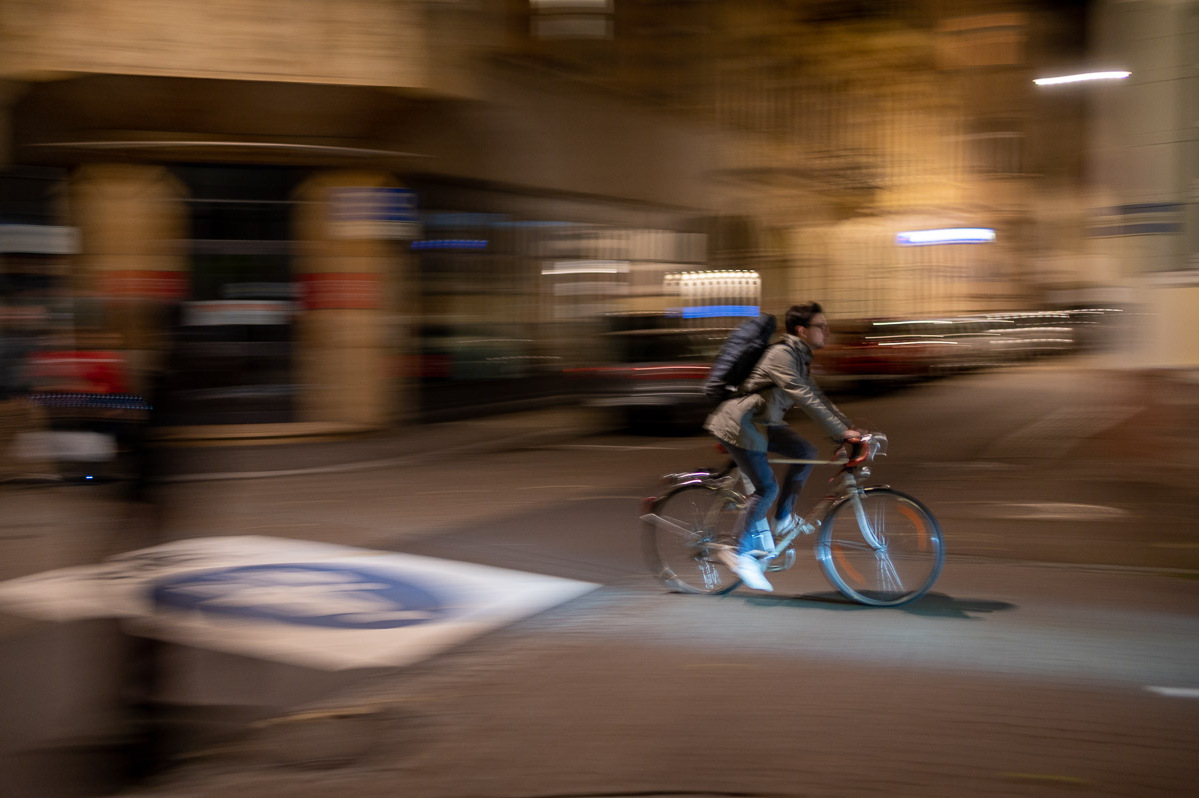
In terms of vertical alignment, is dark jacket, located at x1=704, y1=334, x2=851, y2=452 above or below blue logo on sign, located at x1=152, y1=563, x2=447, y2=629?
above

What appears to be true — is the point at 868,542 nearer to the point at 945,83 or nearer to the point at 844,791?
the point at 844,791

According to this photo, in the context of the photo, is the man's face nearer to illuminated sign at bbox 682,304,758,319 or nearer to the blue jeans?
the blue jeans

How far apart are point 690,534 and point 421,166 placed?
462 inches

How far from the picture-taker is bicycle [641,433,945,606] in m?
6.79

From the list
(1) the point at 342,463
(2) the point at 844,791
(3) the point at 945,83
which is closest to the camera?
(2) the point at 844,791

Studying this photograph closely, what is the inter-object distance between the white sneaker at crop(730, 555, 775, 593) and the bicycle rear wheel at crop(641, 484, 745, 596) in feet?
0.65

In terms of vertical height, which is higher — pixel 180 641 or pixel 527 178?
pixel 527 178

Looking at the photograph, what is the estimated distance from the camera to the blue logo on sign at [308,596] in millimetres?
6984

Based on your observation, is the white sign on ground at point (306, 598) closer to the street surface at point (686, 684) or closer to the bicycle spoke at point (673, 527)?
the street surface at point (686, 684)

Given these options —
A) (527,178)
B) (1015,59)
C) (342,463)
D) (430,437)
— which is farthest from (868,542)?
(1015,59)

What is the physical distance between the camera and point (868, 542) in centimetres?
685

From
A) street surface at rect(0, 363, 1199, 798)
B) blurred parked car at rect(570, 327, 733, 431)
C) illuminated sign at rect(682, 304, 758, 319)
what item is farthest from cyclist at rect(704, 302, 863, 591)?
blurred parked car at rect(570, 327, 733, 431)

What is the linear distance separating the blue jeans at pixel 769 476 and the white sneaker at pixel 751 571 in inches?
2.5

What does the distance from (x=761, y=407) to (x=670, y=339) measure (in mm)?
8793
